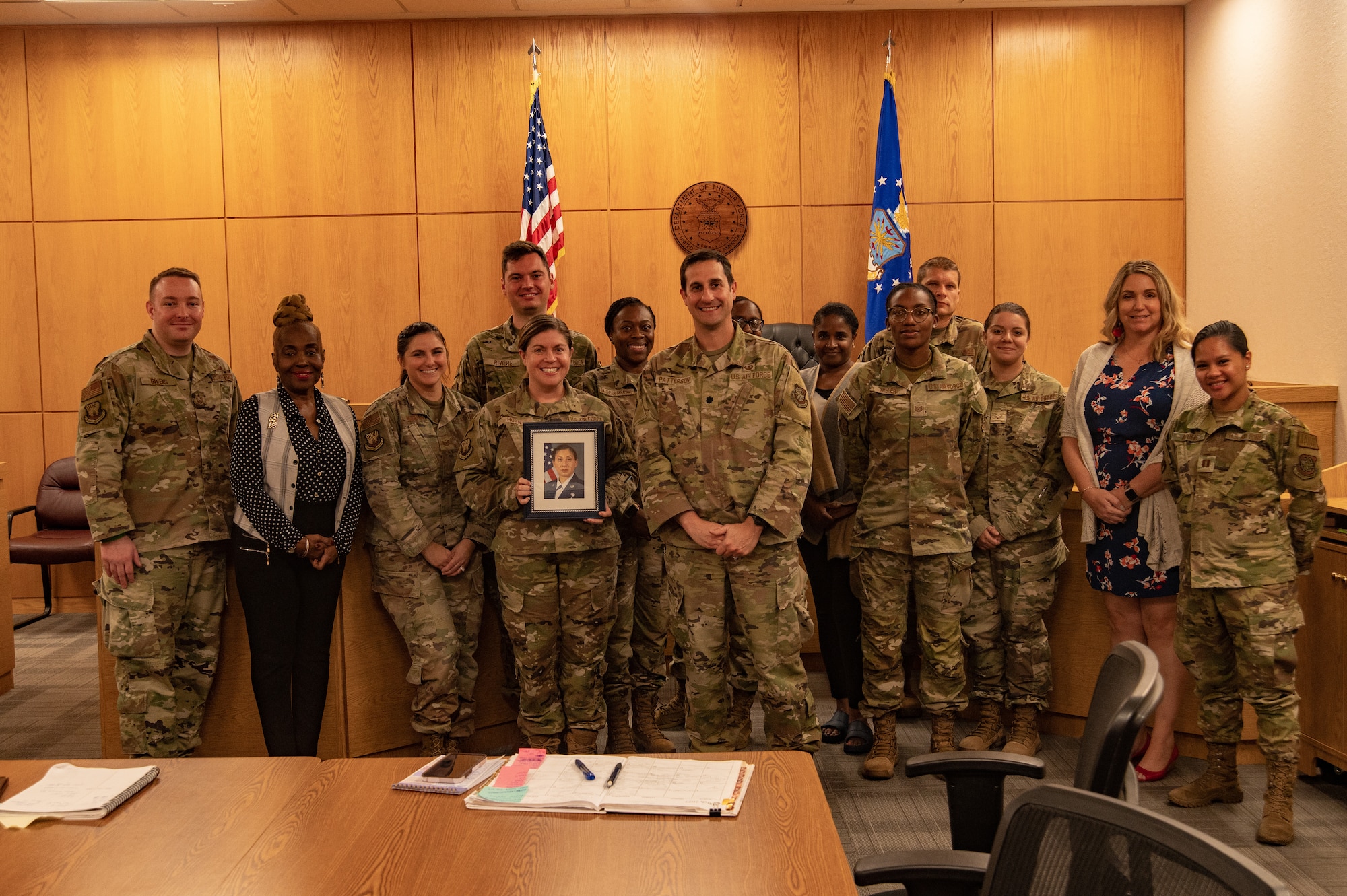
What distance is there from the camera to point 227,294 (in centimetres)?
672

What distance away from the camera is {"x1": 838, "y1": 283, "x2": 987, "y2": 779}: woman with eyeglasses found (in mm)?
3527

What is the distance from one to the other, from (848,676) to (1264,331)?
353 cm

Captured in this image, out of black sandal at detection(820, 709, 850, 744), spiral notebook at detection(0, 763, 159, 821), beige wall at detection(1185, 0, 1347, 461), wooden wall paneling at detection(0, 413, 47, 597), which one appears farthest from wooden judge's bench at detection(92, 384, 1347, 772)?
wooden wall paneling at detection(0, 413, 47, 597)

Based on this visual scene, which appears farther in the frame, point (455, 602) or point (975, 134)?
point (975, 134)

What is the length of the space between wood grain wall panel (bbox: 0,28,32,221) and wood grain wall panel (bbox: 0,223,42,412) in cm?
14

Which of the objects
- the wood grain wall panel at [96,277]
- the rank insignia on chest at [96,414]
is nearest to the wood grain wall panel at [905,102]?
the wood grain wall panel at [96,277]

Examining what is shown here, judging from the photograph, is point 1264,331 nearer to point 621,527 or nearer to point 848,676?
point 848,676

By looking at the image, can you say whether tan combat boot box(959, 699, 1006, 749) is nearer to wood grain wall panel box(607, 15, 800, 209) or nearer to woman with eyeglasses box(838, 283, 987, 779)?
woman with eyeglasses box(838, 283, 987, 779)

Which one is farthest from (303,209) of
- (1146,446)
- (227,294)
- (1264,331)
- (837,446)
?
(1264,331)

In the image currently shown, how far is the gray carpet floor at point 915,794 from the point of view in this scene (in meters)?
2.94

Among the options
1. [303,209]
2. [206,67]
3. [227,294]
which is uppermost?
[206,67]

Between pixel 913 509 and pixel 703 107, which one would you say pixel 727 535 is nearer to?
pixel 913 509

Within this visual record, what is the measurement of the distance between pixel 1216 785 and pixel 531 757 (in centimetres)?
255

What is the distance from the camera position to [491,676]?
3895 millimetres
